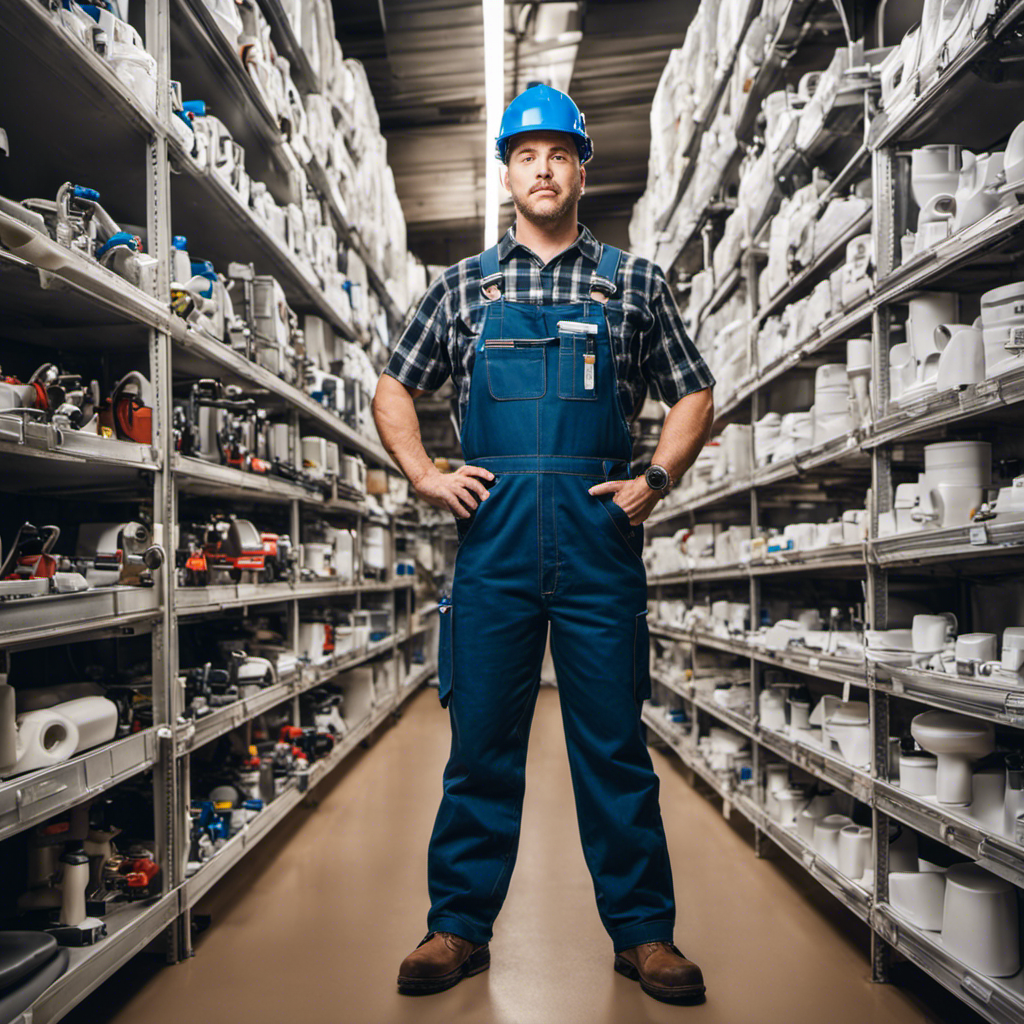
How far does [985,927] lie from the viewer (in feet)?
6.07

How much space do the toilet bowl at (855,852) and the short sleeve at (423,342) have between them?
180 centimetres

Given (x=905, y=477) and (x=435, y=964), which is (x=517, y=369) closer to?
(x=435, y=964)

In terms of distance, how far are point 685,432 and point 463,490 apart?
593mm

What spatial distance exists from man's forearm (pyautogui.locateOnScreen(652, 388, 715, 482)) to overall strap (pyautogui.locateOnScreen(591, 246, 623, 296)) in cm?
34

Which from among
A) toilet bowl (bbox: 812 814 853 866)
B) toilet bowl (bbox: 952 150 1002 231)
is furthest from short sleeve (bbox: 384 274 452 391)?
toilet bowl (bbox: 812 814 853 866)

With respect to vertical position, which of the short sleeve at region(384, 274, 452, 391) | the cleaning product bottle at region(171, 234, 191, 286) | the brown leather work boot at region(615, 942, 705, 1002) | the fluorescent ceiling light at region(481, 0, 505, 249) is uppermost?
the fluorescent ceiling light at region(481, 0, 505, 249)

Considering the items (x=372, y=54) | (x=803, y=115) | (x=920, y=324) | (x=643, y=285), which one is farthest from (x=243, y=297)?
(x=372, y=54)

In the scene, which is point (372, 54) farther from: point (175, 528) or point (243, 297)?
point (175, 528)

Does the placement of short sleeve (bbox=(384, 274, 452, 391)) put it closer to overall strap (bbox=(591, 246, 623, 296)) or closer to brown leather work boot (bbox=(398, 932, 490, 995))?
overall strap (bbox=(591, 246, 623, 296))

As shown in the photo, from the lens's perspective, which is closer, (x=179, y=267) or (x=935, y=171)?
(x=935, y=171)

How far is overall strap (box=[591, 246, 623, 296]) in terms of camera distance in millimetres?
2139

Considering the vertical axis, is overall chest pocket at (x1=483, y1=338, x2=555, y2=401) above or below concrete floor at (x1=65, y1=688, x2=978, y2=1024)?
above

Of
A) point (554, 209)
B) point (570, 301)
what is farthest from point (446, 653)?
point (554, 209)

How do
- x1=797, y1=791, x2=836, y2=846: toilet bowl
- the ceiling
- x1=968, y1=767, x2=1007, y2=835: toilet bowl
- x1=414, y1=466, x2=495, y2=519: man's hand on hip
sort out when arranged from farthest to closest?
the ceiling, x1=797, y1=791, x2=836, y2=846: toilet bowl, x1=414, y1=466, x2=495, y2=519: man's hand on hip, x1=968, y1=767, x2=1007, y2=835: toilet bowl
